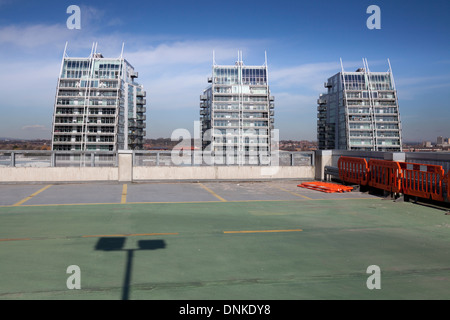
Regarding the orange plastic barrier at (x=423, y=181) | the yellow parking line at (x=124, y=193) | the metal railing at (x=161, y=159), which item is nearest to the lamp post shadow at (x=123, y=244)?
the yellow parking line at (x=124, y=193)

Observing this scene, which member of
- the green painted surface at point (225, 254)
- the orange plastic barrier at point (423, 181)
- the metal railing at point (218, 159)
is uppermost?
the metal railing at point (218, 159)

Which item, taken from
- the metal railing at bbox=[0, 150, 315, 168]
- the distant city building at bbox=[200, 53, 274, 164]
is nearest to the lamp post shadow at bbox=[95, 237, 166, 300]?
the metal railing at bbox=[0, 150, 315, 168]

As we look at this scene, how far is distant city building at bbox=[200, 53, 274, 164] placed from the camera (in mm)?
135500

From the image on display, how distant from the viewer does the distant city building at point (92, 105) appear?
12875 centimetres

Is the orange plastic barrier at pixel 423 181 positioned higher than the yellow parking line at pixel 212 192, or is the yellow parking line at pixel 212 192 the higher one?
the orange plastic barrier at pixel 423 181

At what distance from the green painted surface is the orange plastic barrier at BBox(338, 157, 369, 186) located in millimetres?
5142

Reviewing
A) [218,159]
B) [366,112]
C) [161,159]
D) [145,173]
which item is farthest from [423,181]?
[366,112]

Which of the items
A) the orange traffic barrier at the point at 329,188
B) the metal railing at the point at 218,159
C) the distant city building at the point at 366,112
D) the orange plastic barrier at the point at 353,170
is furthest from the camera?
the distant city building at the point at 366,112

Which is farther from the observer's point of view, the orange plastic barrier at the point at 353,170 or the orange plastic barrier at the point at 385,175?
the orange plastic barrier at the point at 353,170

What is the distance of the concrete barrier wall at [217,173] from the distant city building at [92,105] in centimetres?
10921

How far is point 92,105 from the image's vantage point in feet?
427

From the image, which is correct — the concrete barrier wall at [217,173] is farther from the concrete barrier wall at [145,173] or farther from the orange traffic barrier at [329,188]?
the orange traffic barrier at [329,188]

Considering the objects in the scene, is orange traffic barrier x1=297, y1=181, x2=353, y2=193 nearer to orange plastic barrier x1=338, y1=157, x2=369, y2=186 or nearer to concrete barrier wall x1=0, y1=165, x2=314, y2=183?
orange plastic barrier x1=338, y1=157, x2=369, y2=186
